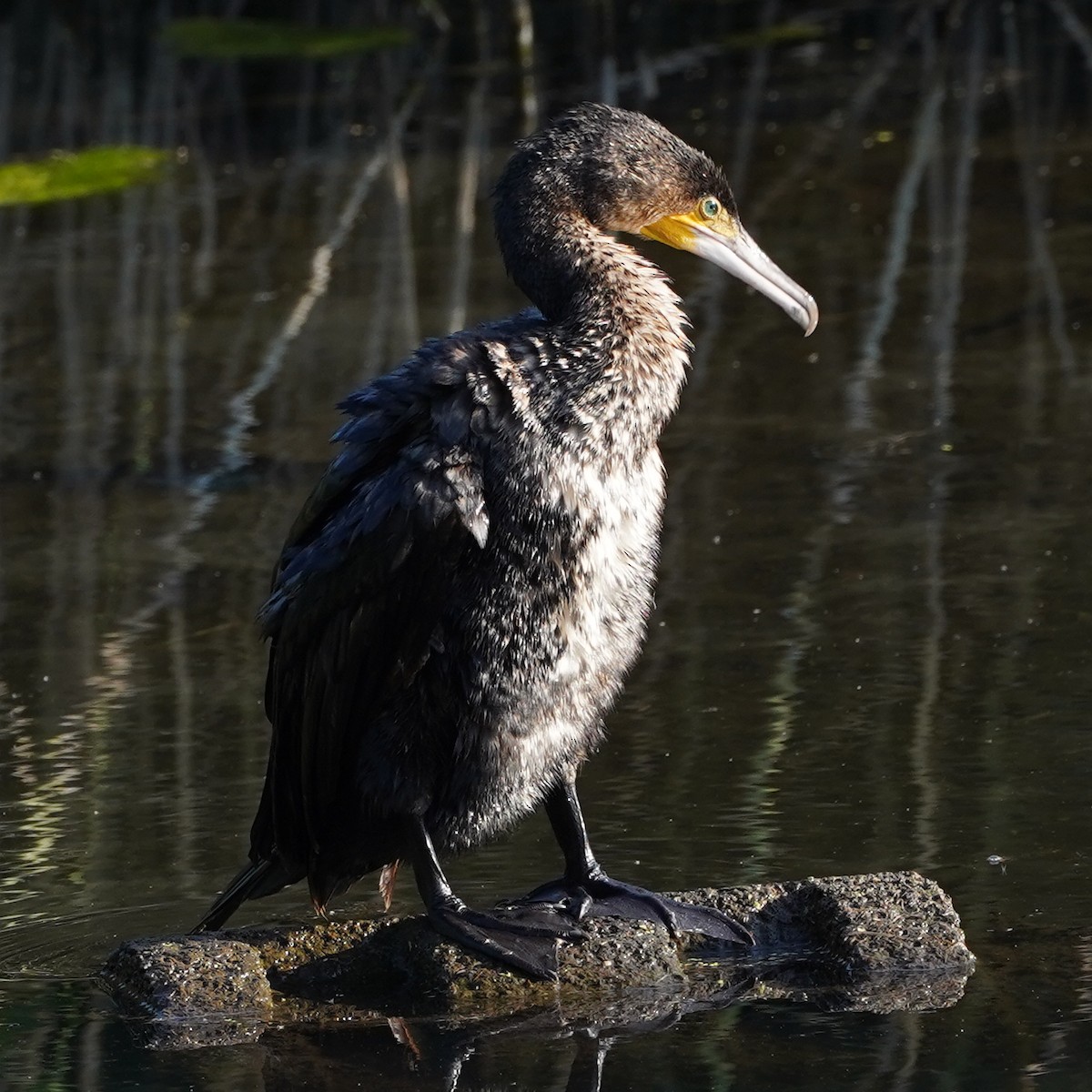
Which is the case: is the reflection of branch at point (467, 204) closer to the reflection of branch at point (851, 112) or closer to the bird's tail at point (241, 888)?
the reflection of branch at point (851, 112)

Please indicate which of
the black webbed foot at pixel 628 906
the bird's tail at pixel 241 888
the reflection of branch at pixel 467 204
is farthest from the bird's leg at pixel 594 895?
the reflection of branch at pixel 467 204

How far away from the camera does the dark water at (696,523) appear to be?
4051 mm

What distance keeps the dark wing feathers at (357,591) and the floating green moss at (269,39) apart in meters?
9.61

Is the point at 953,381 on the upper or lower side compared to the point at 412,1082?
upper

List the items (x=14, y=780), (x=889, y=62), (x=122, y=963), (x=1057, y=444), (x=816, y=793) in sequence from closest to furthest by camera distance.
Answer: (x=122, y=963) < (x=816, y=793) < (x=14, y=780) < (x=1057, y=444) < (x=889, y=62)

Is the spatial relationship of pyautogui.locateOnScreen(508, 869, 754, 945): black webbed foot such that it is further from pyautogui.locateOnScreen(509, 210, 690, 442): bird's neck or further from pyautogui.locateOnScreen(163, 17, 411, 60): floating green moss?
pyautogui.locateOnScreen(163, 17, 411, 60): floating green moss

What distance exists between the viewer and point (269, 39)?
13727 millimetres

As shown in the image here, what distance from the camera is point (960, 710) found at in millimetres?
5250

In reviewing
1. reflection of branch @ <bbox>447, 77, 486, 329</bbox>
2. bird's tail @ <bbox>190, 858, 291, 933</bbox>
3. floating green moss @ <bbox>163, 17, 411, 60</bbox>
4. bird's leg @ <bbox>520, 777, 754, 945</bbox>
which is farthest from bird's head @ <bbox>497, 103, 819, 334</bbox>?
floating green moss @ <bbox>163, 17, 411, 60</bbox>

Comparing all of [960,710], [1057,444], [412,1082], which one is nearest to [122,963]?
[412,1082]

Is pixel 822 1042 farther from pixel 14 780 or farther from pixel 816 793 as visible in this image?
pixel 14 780

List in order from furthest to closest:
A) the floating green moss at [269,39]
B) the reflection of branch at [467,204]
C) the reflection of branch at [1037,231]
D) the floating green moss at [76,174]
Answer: the floating green moss at [269,39] < the floating green moss at [76,174] < the reflection of branch at [467,204] < the reflection of branch at [1037,231]

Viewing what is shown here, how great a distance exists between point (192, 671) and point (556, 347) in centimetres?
207

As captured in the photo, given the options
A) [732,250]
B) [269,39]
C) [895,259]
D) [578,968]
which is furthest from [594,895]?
[269,39]
